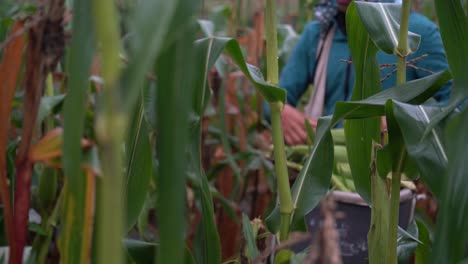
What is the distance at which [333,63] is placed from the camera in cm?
170

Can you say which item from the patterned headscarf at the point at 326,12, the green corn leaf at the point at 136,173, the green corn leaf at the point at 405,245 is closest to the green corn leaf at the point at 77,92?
the green corn leaf at the point at 136,173

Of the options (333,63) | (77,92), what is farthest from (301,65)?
(77,92)

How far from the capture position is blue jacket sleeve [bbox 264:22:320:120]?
178 centimetres

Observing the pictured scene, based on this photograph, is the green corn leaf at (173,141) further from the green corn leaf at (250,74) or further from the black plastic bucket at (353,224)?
the black plastic bucket at (353,224)

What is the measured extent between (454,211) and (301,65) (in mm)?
1191

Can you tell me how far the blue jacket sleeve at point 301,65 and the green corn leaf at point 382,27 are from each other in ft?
2.71

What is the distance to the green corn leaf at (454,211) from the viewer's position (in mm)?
643

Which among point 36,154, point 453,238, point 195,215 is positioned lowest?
point 195,215

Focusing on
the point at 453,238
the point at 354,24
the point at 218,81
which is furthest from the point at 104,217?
the point at 218,81

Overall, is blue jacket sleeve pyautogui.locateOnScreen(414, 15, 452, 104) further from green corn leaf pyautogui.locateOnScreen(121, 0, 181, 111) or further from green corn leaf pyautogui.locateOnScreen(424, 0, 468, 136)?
green corn leaf pyautogui.locateOnScreen(121, 0, 181, 111)

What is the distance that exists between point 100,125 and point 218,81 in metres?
1.46

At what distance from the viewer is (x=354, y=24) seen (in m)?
0.95

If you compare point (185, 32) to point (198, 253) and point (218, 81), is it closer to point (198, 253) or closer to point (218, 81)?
point (198, 253)

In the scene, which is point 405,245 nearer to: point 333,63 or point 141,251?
point 141,251
